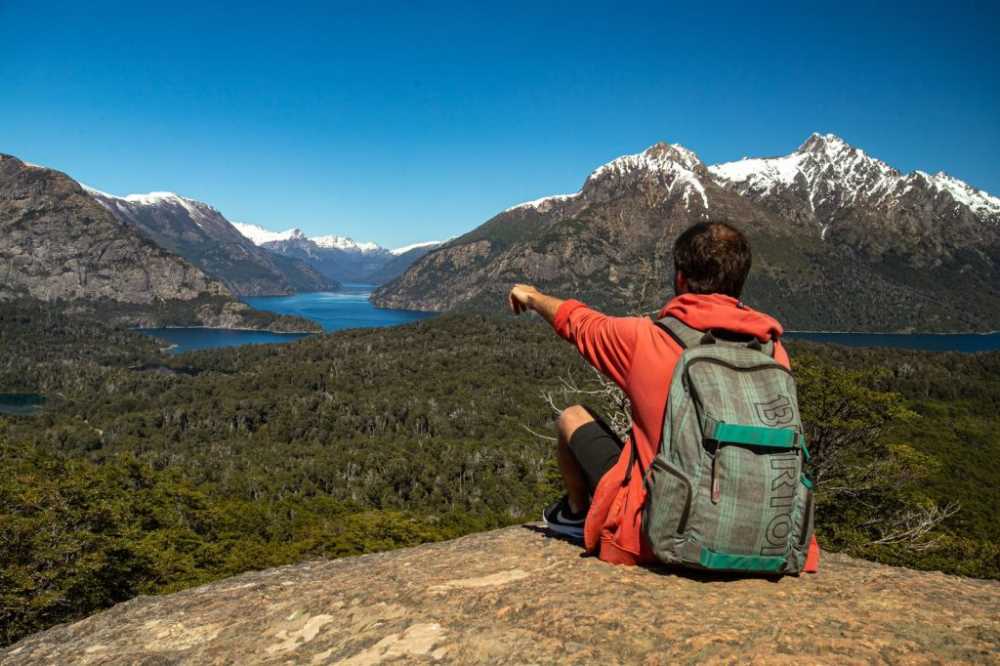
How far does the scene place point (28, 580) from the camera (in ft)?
72.6

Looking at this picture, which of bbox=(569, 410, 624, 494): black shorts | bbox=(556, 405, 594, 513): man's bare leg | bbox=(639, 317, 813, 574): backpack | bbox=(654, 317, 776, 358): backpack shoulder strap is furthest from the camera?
bbox=(556, 405, 594, 513): man's bare leg

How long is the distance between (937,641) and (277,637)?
4882mm

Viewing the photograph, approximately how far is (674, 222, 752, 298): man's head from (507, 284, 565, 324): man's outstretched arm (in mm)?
1014

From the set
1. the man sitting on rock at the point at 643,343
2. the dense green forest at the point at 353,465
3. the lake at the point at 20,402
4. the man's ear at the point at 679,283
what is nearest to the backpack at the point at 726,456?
the man sitting on rock at the point at 643,343

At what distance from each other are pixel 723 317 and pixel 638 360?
0.63m

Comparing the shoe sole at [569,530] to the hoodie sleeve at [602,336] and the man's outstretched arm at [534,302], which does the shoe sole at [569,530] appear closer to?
the hoodie sleeve at [602,336]

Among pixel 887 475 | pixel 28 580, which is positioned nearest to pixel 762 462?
pixel 887 475

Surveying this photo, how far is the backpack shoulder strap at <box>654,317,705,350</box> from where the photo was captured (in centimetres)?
367

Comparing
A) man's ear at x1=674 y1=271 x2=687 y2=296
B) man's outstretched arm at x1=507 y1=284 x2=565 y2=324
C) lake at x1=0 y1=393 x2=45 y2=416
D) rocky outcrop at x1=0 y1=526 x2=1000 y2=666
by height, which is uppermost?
man's ear at x1=674 y1=271 x2=687 y2=296

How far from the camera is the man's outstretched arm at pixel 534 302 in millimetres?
4414

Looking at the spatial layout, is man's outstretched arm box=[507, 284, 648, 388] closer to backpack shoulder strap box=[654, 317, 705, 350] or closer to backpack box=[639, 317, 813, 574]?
backpack shoulder strap box=[654, 317, 705, 350]

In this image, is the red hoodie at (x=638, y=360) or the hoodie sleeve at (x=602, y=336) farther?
the hoodie sleeve at (x=602, y=336)

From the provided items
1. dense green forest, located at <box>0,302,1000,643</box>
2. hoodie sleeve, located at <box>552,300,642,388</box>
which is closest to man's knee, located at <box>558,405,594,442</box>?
hoodie sleeve, located at <box>552,300,642,388</box>

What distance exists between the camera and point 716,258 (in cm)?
391
